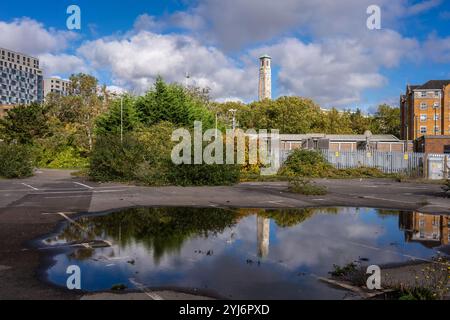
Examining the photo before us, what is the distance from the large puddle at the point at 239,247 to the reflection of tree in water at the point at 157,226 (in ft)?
0.08

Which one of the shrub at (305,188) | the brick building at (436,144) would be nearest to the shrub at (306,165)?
the shrub at (305,188)

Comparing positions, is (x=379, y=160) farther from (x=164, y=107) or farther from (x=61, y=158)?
(x=61, y=158)

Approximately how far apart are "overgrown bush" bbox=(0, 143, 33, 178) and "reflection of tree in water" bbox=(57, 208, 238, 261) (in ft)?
63.6

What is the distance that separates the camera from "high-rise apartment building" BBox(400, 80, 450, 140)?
287ft

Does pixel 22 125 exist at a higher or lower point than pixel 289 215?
higher

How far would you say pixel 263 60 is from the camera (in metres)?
180

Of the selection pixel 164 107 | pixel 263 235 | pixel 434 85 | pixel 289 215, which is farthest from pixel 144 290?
pixel 434 85

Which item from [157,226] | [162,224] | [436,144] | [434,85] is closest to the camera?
[157,226]

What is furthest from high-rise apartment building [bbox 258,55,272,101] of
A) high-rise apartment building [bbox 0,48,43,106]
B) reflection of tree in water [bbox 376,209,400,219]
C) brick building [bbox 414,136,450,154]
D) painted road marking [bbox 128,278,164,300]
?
painted road marking [bbox 128,278,164,300]

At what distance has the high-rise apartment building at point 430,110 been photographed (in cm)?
8744

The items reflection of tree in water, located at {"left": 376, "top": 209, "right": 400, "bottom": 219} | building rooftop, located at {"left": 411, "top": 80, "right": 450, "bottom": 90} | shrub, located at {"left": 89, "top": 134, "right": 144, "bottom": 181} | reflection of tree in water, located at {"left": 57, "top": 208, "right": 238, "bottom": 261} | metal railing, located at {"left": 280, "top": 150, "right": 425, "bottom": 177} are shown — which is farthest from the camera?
building rooftop, located at {"left": 411, "top": 80, "right": 450, "bottom": 90}

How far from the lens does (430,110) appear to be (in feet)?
289

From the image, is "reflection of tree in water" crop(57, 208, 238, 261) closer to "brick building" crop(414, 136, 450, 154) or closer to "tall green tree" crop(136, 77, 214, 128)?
"tall green tree" crop(136, 77, 214, 128)

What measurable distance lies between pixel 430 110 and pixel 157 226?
86.1 meters
